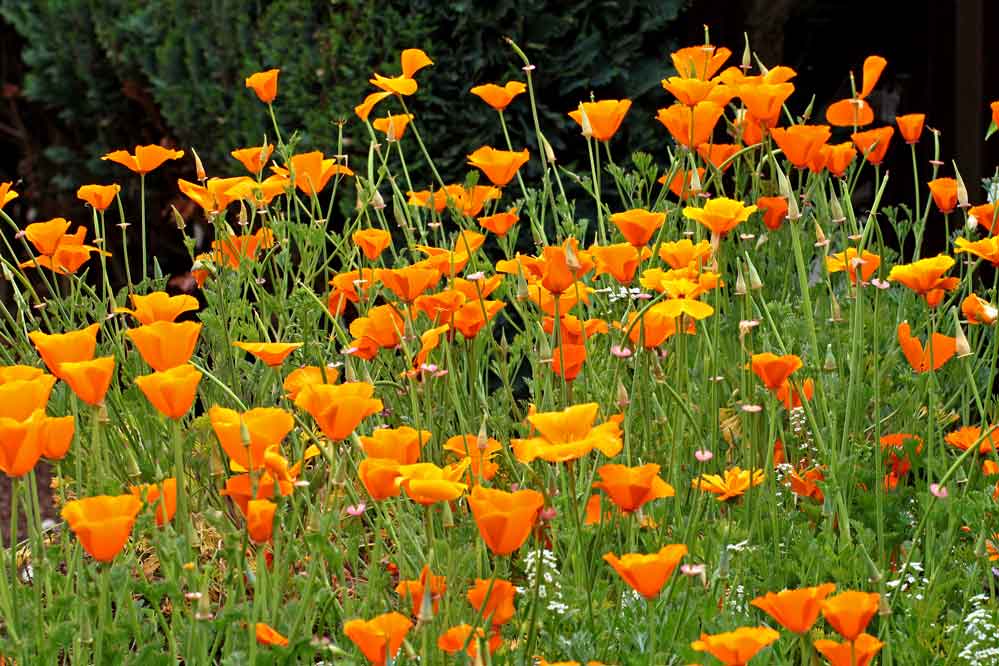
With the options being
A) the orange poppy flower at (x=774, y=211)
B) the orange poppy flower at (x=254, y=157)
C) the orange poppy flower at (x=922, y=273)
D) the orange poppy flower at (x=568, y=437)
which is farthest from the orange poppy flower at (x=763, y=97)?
the orange poppy flower at (x=568, y=437)

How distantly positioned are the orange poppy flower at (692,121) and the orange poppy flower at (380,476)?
3.39 ft

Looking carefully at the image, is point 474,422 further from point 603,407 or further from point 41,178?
point 41,178

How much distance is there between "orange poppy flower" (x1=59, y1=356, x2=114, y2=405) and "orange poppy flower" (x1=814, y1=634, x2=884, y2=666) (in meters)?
0.87

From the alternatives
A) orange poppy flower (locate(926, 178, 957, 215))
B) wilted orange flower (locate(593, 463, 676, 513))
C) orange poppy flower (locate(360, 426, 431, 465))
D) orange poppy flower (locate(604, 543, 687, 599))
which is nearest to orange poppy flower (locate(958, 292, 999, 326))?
orange poppy flower (locate(926, 178, 957, 215))

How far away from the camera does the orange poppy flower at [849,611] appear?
4.59ft

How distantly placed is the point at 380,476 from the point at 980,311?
3.21 ft

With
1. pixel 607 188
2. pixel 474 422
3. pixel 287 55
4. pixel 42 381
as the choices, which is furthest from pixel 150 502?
pixel 287 55

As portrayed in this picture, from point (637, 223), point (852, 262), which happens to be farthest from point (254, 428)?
point (852, 262)

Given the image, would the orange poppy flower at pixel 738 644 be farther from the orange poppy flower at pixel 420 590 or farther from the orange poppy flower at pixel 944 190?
the orange poppy flower at pixel 944 190

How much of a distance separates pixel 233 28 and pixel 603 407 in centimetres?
393

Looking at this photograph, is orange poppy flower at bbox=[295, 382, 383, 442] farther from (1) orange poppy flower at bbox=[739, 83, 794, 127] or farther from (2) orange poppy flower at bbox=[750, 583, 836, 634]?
(1) orange poppy flower at bbox=[739, 83, 794, 127]

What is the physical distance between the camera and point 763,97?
2.37m

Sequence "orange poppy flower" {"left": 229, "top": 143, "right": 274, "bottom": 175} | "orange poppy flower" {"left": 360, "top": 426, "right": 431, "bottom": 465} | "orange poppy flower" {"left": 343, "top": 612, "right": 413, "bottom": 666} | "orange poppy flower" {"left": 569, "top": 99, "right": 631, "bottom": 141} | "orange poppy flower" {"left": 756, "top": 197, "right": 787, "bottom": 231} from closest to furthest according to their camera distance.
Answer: "orange poppy flower" {"left": 343, "top": 612, "right": 413, "bottom": 666}
"orange poppy flower" {"left": 360, "top": 426, "right": 431, "bottom": 465}
"orange poppy flower" {"left": 569, "top": 99, "right": 631, "bottom": 141}
"orange poppy flower" {"left": 229, "top": 143, "right": 274, "bottom": 175}
"orange poppy flower" {"left": 756, "top": 197, "right": 787, "bottom": 231}

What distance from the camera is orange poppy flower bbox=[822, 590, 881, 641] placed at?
1.40 m
